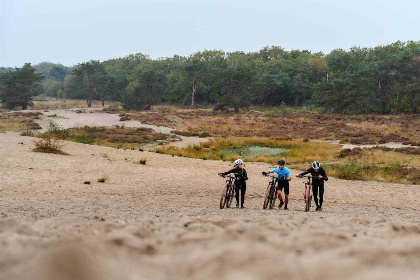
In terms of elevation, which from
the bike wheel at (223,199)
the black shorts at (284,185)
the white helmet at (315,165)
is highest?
the white helmet at (315,165)

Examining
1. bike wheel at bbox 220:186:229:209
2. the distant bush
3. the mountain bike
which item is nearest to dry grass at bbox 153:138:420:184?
the distant bush

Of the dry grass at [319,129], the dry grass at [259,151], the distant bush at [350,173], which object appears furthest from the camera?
the dry grass at [319,129]

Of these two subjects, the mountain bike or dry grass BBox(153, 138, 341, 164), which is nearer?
the mountain bike

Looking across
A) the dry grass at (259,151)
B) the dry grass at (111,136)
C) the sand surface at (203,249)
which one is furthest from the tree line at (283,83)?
the sand surface at (203,249)

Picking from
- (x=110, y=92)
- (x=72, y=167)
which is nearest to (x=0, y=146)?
(x=72, y=167)

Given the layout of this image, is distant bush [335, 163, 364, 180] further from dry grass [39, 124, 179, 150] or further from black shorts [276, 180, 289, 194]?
dry grass [39, 124, 179, 150]

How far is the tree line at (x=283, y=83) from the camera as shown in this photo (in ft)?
206

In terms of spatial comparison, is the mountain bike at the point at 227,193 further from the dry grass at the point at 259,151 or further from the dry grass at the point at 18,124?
the dry grass at the point at 18,124

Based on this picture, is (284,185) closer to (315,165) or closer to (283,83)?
(315,165)

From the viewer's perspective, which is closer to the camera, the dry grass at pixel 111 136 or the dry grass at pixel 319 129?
the dry grass at pixel 111 136

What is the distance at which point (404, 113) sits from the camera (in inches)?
2302

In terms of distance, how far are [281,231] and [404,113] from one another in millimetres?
62078

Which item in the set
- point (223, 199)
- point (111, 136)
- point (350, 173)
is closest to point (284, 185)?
point (223, 199)

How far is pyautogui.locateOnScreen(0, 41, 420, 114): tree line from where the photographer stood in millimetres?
62844
